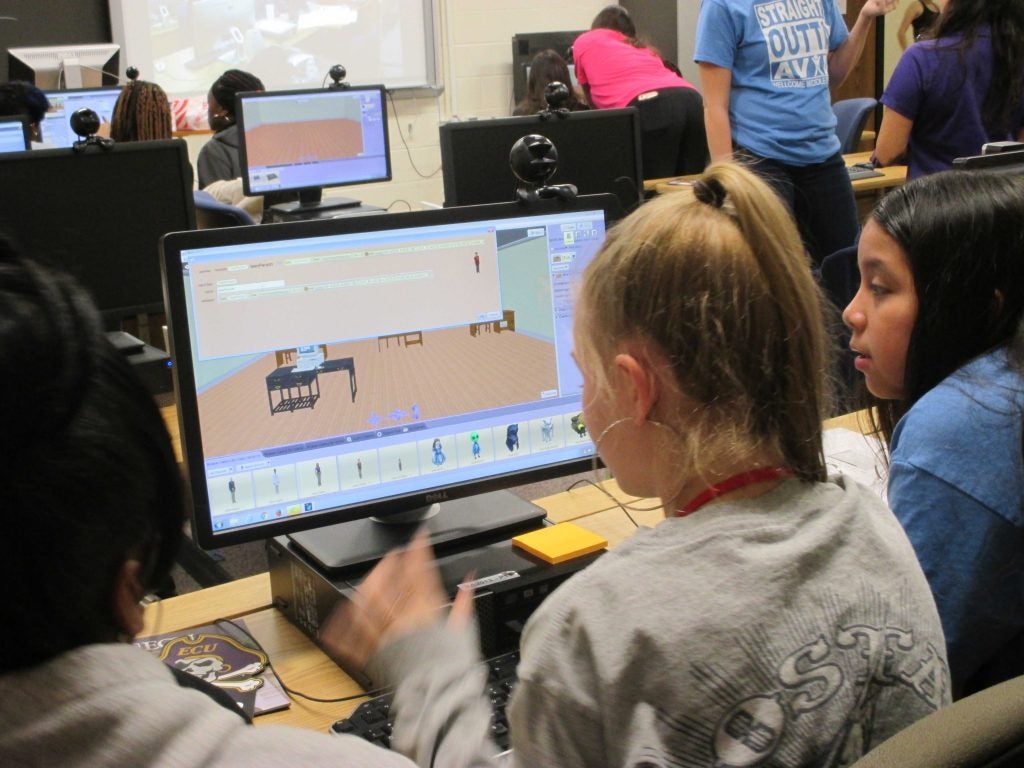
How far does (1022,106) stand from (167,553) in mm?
3374

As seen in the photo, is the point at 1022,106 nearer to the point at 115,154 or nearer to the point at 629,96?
the point at 629,96

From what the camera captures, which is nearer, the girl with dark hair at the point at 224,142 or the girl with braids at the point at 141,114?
the girl with braids at the point at 141,114

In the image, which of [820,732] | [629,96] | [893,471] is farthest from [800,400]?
[629,96]

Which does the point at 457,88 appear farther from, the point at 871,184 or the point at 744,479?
the point at 744,479

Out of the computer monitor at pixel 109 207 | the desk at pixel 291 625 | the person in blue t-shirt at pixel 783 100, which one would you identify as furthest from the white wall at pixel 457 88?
the desk at pixel 291 625

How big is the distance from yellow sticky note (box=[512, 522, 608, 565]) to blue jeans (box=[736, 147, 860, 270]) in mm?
2163

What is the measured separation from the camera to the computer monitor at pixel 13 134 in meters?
3.55

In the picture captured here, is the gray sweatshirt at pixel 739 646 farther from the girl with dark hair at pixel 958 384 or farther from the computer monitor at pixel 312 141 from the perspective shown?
the computer monitor at pixel 312 141

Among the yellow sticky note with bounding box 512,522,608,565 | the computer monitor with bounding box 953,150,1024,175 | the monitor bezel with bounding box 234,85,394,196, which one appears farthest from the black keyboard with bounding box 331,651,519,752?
the monitor bezel with bounding box 234,85,394,196

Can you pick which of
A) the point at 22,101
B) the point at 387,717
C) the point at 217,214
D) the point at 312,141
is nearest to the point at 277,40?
the point at 312,141

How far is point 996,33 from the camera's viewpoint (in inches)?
128

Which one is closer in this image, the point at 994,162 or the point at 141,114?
the point at 994,162

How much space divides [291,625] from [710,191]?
29.3 inches

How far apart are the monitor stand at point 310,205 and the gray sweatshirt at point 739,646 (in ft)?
12.4
